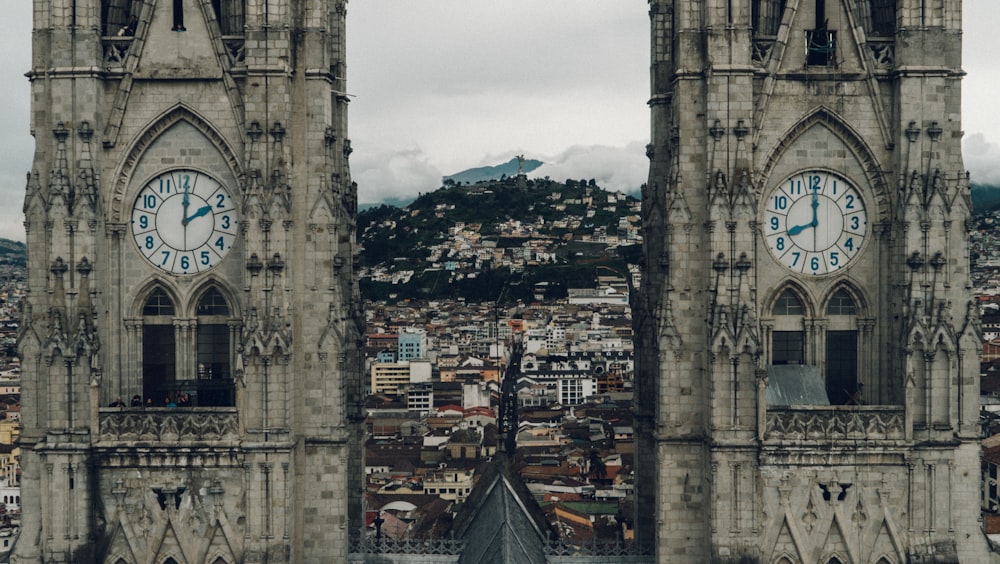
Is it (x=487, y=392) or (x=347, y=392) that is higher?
(x=347, y=392)

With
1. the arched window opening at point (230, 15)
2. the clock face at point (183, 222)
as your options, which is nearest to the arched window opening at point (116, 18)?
the arched window opening at point (230, 15)

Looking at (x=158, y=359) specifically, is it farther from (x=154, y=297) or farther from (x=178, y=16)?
(x=178, y=16)

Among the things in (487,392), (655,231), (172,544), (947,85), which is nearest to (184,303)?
(172,544)

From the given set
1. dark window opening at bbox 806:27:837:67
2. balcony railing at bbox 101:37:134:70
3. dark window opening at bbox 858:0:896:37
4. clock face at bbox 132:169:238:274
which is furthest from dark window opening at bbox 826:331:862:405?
balcony railing at bbox 101:37:134:70

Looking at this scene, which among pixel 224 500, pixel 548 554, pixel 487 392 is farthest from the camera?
pixel 487 392

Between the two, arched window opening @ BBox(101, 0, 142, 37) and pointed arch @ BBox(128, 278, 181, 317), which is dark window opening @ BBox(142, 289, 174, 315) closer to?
pointed arch @ BBox(128, 278, 181, 317)

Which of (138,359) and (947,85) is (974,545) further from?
(138,359)
